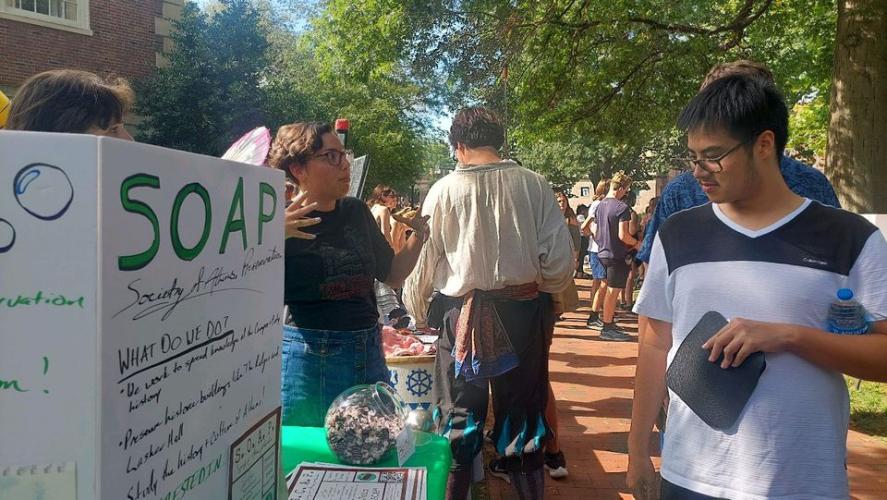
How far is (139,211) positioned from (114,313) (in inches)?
4.9

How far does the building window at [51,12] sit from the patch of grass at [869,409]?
14.7 m

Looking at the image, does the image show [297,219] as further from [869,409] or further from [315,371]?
[869,409]

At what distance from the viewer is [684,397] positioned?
1.50 m

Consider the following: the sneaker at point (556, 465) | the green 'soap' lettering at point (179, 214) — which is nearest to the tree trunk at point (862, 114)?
the sneaker at point (556, 465)

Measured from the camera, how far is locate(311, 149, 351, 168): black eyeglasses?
220 cm

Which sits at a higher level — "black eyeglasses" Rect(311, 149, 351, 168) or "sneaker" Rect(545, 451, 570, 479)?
"black eyeglasses" Rect(311, 149, 351, 168)

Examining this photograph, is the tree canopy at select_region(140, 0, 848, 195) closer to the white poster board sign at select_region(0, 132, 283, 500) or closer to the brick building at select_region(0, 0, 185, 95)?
the brick building at select_region(0, 0, 185, 95)

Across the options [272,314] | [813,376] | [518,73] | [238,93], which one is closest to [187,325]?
[272,314]

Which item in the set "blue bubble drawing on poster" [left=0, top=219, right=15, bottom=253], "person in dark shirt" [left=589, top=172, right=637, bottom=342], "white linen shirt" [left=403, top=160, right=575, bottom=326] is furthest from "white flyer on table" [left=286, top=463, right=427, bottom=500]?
"person in dark shirt" [left=589, top=172, right=637, bottom=342]

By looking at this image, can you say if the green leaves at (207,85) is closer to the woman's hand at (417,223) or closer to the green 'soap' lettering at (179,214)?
the woman's hand at (417,223)

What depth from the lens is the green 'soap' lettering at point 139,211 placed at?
2.34 ft

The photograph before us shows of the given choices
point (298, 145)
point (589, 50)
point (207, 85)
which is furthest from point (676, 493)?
point (207, 85)

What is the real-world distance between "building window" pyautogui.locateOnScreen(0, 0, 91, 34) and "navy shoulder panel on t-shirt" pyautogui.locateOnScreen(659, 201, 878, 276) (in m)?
14.6

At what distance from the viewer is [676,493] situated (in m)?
1.53
